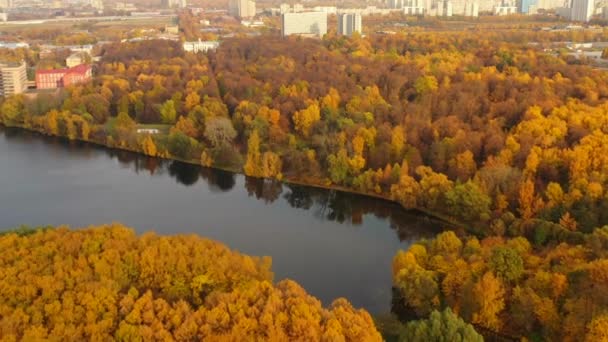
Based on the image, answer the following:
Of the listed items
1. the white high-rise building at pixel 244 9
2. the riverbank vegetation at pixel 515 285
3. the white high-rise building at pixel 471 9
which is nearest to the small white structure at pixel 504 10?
the white high-rise building at pixel 471 9

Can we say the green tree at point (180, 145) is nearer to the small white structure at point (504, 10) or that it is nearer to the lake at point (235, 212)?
the lake at point (235, 212)

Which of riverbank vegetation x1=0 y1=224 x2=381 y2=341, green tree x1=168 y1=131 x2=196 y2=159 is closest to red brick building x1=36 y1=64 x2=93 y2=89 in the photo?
green tree x1=168 y1=131 x2=196 y2=159

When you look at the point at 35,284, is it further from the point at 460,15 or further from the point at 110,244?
the point at 460,15

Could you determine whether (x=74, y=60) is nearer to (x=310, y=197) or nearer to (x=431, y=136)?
(x=310, y=197)

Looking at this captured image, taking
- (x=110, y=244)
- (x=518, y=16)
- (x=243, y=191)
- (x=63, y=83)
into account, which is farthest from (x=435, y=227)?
(x=518, y=16)

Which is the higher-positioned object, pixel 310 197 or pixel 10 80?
pixel 10 80

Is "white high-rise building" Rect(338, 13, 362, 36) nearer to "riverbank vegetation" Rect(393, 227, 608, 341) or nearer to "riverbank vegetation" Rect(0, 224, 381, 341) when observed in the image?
"riverbank vegetation" Rect(393, 227, 608, 341)

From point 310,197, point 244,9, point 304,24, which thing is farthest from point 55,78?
point 244,9
